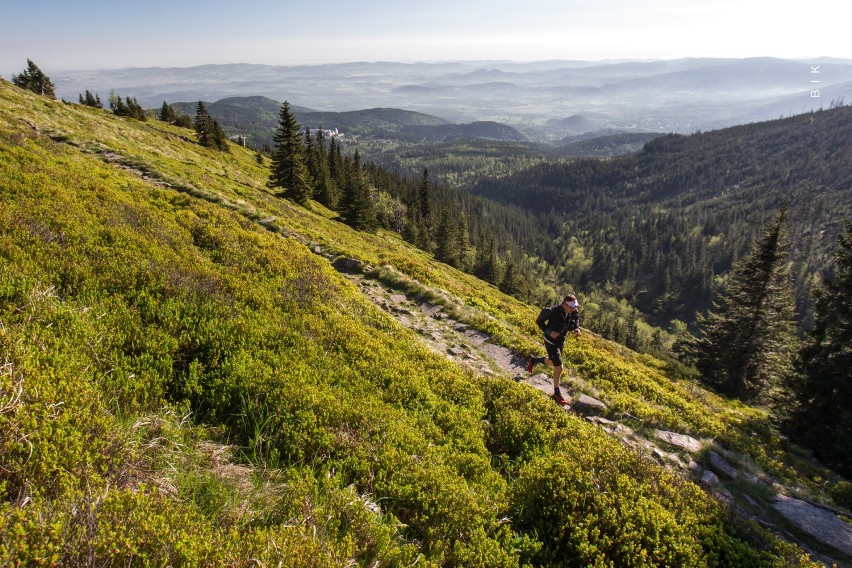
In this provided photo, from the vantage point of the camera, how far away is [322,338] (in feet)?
26.5

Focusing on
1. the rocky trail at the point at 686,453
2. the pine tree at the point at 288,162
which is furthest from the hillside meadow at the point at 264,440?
the pine tree at the point at 288,162

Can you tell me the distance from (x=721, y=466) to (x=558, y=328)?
4.57 metres

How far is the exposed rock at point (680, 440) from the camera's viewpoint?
9.24m

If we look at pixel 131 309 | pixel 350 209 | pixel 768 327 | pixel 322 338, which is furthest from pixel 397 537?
pixel 350 209

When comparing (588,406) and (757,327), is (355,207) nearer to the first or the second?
(757,327)

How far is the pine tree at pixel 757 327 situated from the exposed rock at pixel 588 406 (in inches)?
862

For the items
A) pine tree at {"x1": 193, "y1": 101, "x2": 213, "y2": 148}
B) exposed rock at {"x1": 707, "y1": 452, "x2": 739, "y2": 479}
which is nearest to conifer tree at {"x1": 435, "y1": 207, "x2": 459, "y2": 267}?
pine tree at {"x1": 193, "y1": 101, "x2": 213, "y2": 148}

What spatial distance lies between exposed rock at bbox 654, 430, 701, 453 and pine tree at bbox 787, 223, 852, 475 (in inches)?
392

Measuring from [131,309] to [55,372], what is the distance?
8.02 feet

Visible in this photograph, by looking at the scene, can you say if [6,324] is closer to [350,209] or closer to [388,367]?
[388,367]

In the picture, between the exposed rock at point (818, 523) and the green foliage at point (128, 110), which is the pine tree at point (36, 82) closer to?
the green foliage at point (128, 110)

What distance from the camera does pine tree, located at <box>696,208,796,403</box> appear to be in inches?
968

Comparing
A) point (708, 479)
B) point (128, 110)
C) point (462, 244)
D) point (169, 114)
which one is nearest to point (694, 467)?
point (708, 479)

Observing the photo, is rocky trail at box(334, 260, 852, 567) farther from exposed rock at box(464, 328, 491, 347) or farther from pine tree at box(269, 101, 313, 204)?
pine tree at box(269, 101, 313, 204)
